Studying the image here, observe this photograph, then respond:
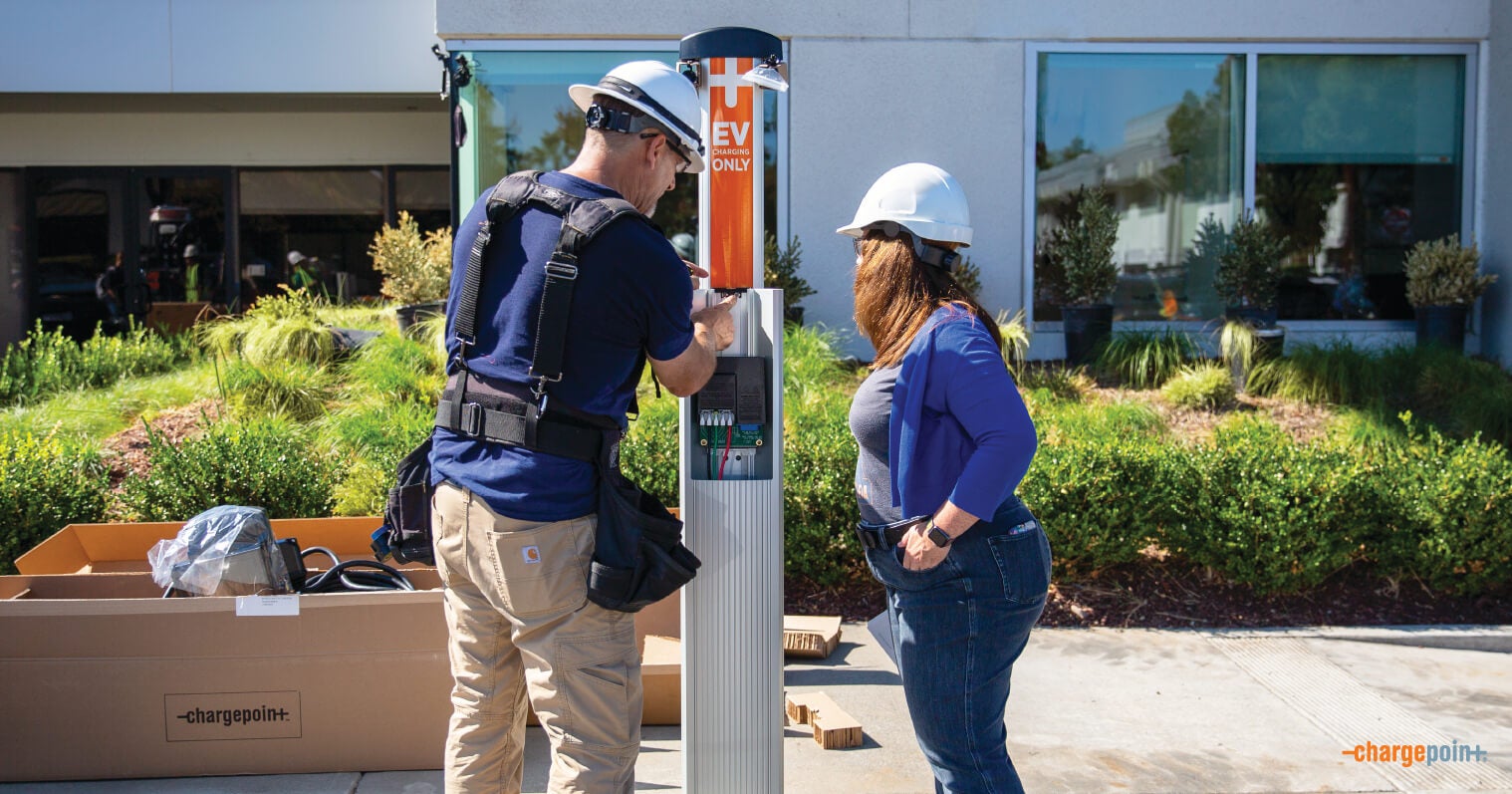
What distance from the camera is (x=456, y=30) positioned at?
362 inches

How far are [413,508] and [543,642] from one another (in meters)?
0.51

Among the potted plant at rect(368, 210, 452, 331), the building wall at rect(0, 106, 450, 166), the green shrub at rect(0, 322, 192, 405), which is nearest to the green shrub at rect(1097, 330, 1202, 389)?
the potted plant at rect(368, 210, 452, 331)

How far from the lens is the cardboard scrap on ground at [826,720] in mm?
4020

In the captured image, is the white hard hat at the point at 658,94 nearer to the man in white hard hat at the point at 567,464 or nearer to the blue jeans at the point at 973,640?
the man in white hard hat at the point at 567,464

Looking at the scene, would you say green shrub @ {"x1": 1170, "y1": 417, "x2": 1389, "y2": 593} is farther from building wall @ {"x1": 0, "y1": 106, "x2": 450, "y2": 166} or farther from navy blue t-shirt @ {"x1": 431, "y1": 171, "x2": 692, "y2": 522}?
building wall @ {"x1": 0, "y1": 106, "x2": 450, "y2": 166}

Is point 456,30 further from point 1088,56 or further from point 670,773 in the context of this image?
point 670,773

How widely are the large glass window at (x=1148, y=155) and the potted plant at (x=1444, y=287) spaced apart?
145cm

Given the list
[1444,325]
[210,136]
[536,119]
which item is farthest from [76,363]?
[1444,325]

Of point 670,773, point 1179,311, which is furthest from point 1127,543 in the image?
point 1179,311

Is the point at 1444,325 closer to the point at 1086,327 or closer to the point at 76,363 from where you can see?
the point at 1086,327

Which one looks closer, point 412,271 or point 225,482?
point 225,482

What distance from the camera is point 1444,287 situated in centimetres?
913

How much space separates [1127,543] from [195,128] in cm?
1230
